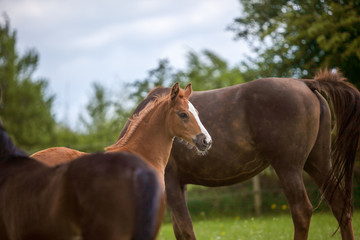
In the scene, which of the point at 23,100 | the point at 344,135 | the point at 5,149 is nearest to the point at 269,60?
the point at 344,135

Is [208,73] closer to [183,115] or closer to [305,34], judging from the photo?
[305,34]

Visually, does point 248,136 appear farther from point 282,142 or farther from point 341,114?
point 341,114

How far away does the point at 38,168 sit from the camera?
2531 mm

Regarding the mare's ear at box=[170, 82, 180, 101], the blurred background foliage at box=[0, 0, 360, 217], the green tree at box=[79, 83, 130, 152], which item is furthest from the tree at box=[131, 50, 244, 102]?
the mare's ear at box=[170, 82, 180, 101]

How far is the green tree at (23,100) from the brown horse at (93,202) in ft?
61.3

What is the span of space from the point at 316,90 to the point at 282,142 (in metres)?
0.88

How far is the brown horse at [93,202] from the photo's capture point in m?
2.07

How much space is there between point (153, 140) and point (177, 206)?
1.15 metres

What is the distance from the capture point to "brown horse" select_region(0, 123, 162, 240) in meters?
2.07

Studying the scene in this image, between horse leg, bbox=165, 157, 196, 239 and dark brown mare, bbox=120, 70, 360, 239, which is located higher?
dark brown mare, bbox=120, 70, 360, 239

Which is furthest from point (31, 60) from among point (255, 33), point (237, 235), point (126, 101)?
point (237, 235)

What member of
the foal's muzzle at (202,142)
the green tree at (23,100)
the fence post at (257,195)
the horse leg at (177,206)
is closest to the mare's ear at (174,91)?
the foal's muzzle at (202,142)

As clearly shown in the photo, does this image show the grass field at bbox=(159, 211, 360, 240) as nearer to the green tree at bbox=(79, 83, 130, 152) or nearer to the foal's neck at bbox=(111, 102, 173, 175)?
the foal's neck at bbox=(111, 102, 173, 175)

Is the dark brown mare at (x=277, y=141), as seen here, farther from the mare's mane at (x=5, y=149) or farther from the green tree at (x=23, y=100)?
the green tree at (x=23, y=100)
